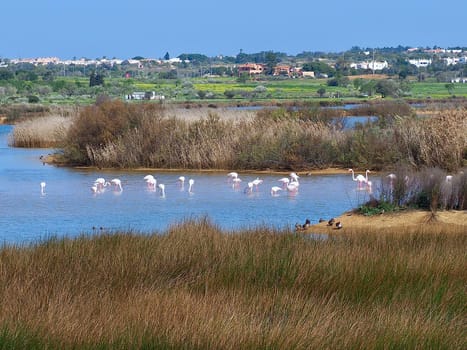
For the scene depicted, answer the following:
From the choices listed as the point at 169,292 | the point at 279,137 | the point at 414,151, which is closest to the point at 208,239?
the point at 169,292

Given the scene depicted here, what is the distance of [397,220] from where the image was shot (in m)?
19.6

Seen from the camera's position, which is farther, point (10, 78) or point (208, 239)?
point (10, 78)

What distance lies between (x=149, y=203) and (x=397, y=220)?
7601 mm

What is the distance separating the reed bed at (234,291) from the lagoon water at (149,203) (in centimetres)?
425

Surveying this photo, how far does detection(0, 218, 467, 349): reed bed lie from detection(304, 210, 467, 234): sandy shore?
4065mm

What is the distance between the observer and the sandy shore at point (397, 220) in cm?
1900

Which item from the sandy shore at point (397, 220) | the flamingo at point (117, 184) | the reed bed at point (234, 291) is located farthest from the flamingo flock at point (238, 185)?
the reed bed at point (234, 291)

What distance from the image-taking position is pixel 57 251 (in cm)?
1257

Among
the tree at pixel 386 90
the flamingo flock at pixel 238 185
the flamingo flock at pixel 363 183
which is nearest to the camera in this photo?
the flamingo flock at pixel 363 183

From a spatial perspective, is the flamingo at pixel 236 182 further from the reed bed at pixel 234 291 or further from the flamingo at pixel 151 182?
the reed bed at pixel 234 291

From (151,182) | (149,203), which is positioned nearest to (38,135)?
(151,182)

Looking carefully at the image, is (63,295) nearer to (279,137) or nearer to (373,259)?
(373,259)

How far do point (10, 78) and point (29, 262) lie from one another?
126m

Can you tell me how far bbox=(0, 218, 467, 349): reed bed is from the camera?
869cm
